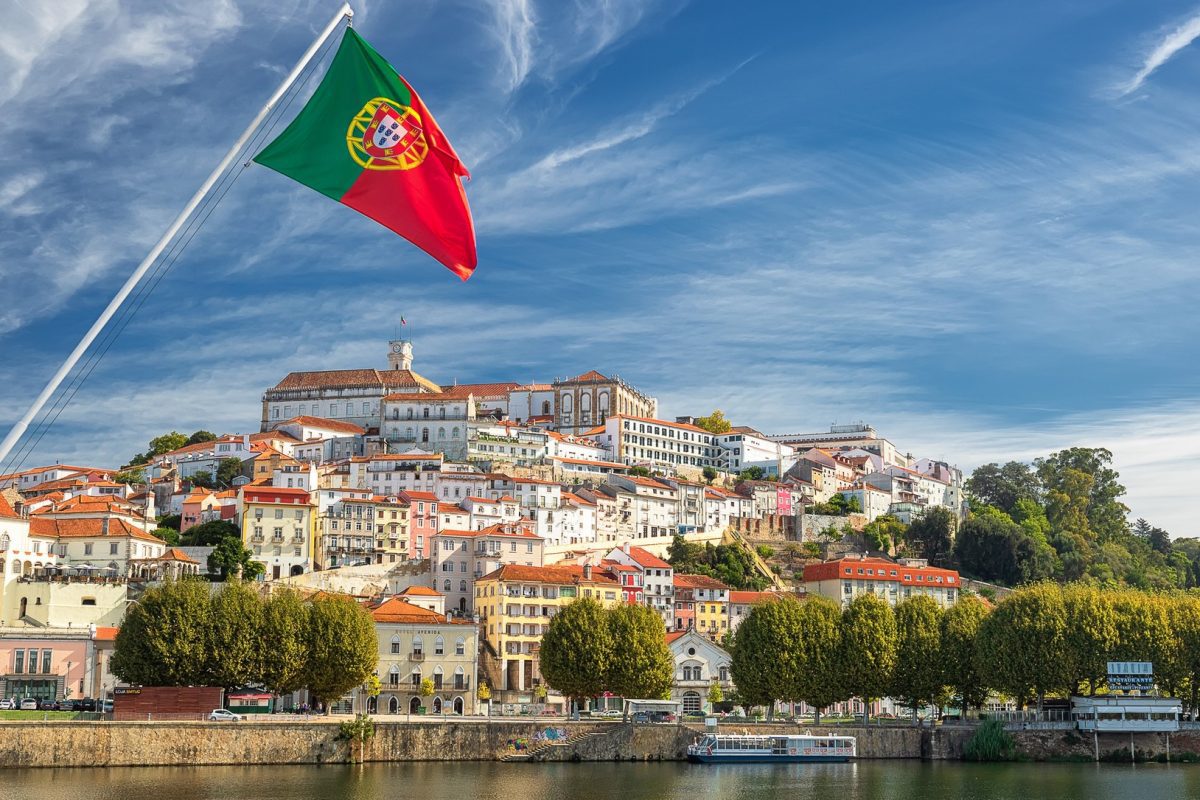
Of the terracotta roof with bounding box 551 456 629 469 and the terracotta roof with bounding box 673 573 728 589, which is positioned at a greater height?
the terracotta roof with bounding box 551 456 629 469

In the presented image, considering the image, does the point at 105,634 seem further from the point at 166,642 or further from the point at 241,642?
the point at 241,642

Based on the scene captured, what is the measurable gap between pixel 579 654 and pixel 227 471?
57.2 metres

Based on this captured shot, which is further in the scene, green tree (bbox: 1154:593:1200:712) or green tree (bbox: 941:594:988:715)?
green tree (bbox: 941:594:988:715)

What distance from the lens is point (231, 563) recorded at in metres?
82.8

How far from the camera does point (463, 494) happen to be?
106 m

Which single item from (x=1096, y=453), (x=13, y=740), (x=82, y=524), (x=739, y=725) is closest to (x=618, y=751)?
(x=739, y=725)

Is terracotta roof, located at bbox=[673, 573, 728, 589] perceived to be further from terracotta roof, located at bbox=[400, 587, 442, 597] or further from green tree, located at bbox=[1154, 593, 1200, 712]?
green tree, located at bbox=[1154, 593, 1200, 712]

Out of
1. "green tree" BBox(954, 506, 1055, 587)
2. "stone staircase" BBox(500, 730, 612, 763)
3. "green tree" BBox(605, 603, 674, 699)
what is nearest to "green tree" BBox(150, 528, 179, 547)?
"green tree" BBox(605, 603, 674, 699)

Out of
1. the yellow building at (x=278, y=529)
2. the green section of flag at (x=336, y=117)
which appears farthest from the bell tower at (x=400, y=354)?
the green section of flag at (x=336, y=117)

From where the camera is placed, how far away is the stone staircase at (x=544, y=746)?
5641 cm

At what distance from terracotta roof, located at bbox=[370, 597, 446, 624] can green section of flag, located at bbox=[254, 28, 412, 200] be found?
54.2 metres

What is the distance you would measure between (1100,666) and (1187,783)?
12463 mm

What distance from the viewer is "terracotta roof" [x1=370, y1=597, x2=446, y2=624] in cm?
6975

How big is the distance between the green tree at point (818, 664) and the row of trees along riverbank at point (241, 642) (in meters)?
20.1
